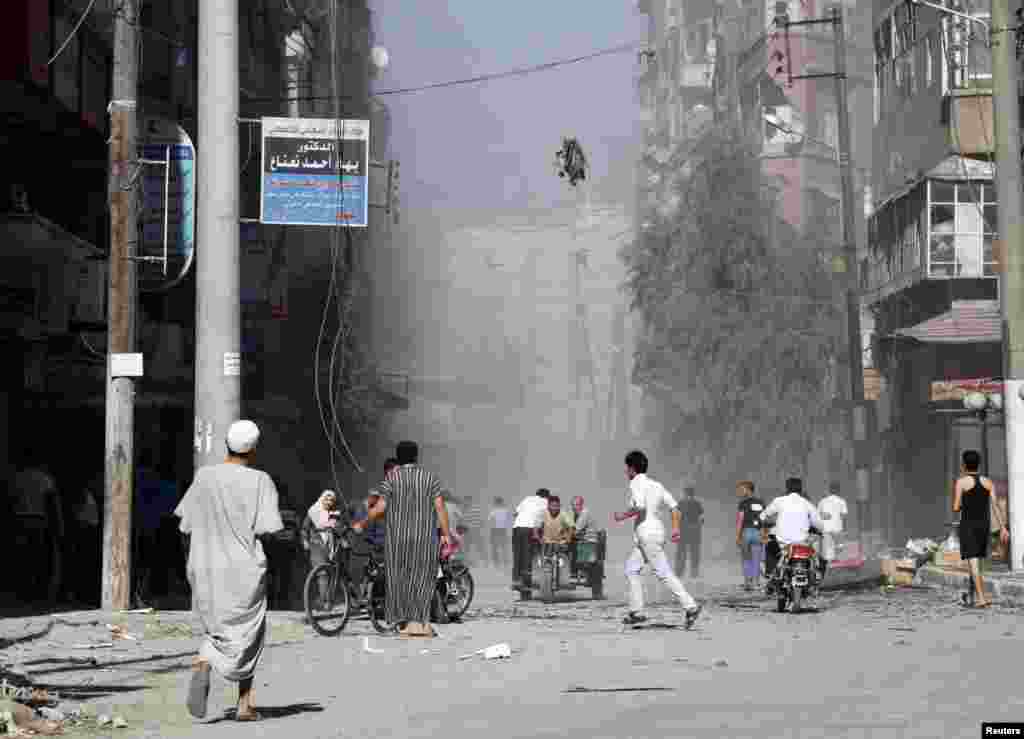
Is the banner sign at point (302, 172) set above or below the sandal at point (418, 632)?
above

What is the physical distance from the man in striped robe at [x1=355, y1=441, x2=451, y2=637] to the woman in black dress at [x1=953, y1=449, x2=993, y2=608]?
7.19m

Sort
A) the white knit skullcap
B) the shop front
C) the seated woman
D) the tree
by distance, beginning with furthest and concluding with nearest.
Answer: the tree < the shop front < the seated woman < the white knit skullcap

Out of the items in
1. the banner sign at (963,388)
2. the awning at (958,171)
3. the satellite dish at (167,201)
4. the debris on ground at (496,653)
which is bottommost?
the debris on ground at (496,653)

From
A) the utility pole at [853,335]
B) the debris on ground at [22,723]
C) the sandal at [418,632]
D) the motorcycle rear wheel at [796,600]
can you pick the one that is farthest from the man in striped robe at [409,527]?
the utility pole at [853,335]

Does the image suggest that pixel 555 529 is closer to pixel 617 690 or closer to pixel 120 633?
pixel 120 633

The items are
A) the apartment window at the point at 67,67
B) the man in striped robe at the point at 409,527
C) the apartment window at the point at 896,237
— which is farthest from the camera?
the apartment window at the point at 896,237

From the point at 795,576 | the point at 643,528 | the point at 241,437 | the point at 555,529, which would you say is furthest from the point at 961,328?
the point at 241,437

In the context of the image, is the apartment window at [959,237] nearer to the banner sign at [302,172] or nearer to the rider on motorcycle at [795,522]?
the rider on motorcycle at [795,522]

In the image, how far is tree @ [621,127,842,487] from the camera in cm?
5031

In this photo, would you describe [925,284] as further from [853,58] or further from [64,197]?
[853,58]

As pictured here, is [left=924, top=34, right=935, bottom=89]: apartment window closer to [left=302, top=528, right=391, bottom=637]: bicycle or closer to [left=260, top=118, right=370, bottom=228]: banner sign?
[left=260, top=118, right=370, bottom=228]: banner sign

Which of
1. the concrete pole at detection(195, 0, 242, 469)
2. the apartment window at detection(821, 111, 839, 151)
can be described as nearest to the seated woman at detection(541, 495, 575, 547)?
the concrete pole at detection(195, 0, 242, 469)

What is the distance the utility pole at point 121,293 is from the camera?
1962 cm

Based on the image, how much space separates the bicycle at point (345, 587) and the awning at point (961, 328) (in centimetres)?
2473
